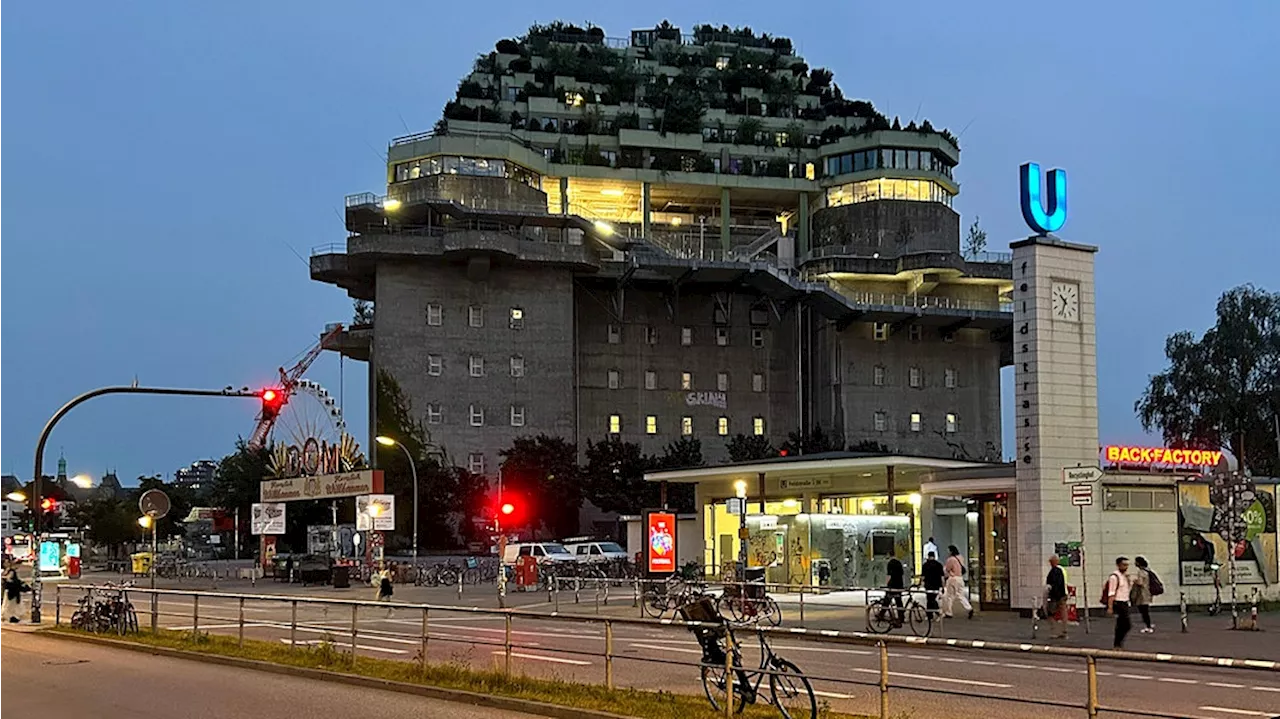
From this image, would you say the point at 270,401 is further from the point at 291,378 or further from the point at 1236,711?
the point at 291,378

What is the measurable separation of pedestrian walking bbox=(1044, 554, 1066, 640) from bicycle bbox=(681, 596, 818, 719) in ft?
45.0

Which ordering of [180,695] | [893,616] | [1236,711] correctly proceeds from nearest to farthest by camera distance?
[1236,711]
[180,695]
[893,616]

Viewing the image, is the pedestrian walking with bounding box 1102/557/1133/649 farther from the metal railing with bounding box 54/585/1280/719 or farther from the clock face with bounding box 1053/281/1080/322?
the clock face with bounding box 1053/281/1080/322

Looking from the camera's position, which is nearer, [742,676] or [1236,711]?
[742,676]

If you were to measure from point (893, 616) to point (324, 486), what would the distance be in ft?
131

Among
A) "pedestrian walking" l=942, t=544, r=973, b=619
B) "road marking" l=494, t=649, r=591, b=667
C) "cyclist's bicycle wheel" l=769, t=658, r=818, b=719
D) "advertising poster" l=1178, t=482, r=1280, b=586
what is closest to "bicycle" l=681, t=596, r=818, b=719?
"cyclist's bicycle wheel" l=769, t=658, r=818, b=719

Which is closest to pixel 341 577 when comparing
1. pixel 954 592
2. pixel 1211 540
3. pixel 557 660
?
pixel 954 592

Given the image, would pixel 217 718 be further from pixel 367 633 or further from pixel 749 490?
pixel 749 490

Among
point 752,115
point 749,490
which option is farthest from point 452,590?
point 752,115

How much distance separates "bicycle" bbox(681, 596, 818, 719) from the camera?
13.0m

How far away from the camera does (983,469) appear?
33.2m

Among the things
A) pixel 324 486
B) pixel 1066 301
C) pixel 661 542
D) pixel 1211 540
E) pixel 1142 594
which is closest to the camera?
pixel 1142 594

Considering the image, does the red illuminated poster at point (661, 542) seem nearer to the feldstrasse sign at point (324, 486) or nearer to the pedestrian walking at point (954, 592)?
the pedestrian walking at point (954, 592)

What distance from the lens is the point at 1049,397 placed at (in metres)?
30.9
